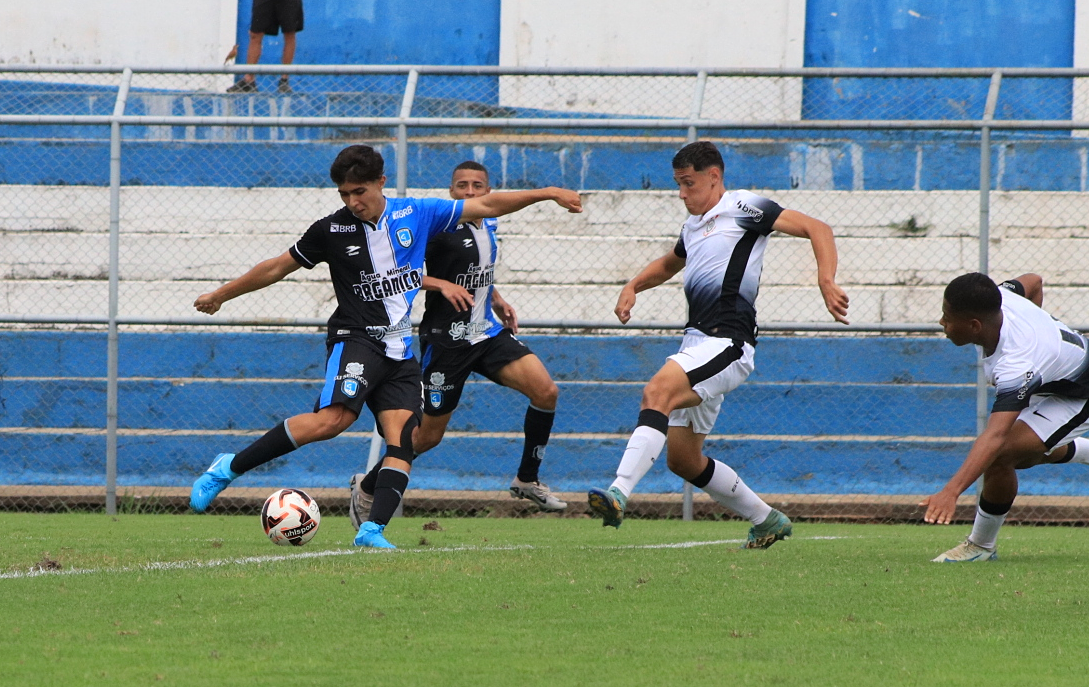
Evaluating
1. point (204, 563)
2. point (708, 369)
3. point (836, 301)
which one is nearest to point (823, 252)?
point (836, 301)

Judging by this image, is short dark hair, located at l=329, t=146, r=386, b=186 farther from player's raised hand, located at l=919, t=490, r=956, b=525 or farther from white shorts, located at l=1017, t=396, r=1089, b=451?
white shorts, located at l=1017, t=396, r=1089, b=451

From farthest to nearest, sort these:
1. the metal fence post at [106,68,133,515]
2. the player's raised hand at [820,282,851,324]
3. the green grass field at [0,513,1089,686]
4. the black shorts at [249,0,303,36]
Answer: the black shorts at [249,0,303,36]
the metal fence post at [106,68,133,515]
the player's raised hand at [820,282,851,324]
the green grass field at [0,513,1089,686]

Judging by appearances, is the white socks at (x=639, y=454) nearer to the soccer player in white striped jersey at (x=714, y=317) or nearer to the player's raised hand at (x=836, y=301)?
the soccer player in white striped jersey at (x=714, y=317)

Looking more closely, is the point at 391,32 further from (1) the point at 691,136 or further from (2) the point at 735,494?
(2) the point at 735,494

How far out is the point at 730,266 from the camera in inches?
259

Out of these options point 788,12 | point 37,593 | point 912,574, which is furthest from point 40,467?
point 788,12

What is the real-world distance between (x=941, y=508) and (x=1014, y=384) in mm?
1138

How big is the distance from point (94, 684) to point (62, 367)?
8503 millimetres

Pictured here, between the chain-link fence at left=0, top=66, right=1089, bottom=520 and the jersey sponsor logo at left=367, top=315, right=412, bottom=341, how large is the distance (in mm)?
3159

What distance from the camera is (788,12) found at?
1405 centimetres

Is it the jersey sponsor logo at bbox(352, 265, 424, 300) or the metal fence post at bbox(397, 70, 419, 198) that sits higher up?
the metal fence post at bbox(397, 70, 419, 198)

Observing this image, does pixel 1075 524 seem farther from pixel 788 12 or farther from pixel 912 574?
pixel 788 12

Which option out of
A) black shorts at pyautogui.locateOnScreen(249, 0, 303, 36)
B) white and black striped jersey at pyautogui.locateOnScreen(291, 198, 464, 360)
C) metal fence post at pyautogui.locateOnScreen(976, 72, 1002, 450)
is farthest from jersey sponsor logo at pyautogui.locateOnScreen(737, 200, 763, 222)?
black shorts at pyautogui.locateOnScreen(249, 0, 303, 36)

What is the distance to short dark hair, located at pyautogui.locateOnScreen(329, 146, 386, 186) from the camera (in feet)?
20.8
